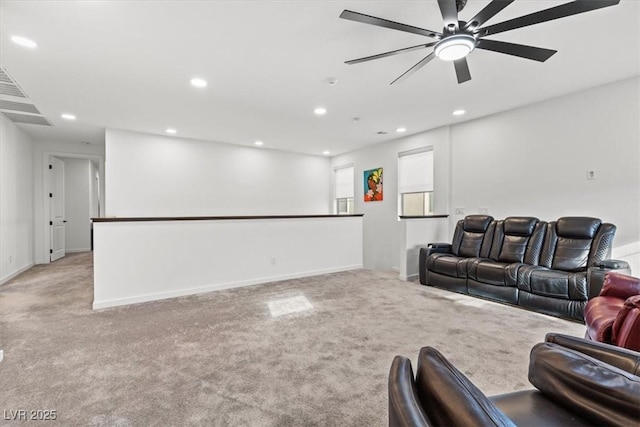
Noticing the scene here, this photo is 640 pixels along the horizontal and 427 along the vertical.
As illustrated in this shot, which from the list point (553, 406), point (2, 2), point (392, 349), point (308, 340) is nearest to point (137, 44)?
point (2, 2)

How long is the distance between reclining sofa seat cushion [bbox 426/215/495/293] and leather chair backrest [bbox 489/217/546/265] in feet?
0.41

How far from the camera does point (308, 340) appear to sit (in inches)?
101

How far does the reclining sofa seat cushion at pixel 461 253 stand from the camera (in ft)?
13.3

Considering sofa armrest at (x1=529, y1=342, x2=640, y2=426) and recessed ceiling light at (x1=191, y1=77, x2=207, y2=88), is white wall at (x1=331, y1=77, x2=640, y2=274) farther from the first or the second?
recessed ceiling light at (x1=191, y1=77, x2=207, y2=88)

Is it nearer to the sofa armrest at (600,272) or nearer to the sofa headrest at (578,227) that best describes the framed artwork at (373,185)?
the sofa headrest at (578,227)

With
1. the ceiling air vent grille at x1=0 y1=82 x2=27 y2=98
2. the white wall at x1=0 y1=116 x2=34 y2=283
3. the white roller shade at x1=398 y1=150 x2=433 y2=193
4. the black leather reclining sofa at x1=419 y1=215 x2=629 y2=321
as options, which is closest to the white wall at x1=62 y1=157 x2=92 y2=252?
the white wall at x1=0 y1=116 x2=34 y2=283

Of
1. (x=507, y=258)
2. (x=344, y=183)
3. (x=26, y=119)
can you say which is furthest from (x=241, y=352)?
(x=344, y=183)

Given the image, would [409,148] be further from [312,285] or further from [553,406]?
[553,406]

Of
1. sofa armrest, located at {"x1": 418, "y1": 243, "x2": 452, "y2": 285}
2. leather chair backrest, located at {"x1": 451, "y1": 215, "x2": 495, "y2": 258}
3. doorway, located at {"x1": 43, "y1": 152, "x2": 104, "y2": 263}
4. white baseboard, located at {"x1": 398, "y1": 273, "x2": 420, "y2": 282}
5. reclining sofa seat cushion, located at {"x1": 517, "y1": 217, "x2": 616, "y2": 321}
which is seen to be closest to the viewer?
reclining sofa seat cushion, located at {"x1": 517, "y1": 217, "x2": 616, "y2": 321}

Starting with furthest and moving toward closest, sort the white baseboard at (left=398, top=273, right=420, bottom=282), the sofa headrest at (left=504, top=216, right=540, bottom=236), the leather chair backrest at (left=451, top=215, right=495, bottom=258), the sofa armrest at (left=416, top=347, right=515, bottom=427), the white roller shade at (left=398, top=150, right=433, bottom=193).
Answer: the white roller shade at (left=398, top=150, right=433, bottom=193), the white baseboard at (left=398, top=273, right=420, bottom=282), the leather chair backrest at (left=451, top=215, right=495, bottom=258), the sofa headrest at (left=504, top=216, right=540, bottom=236), the sofa armrest at (left=416, top=347, right=515, bottom=427)

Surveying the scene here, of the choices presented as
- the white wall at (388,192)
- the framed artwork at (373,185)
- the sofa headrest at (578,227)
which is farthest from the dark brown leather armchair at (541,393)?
the framed artwork at (373,185)

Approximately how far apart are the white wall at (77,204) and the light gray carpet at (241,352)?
16.5 feet

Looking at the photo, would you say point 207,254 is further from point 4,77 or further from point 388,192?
point 388,192

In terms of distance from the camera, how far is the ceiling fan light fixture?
2.01 metres
